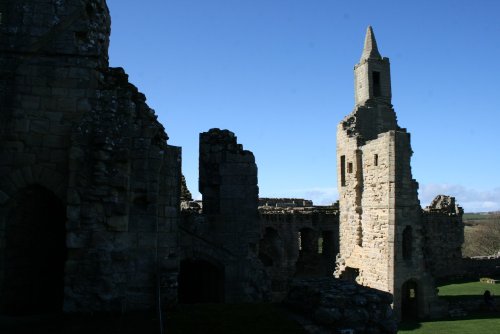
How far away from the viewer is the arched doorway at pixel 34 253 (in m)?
7.79

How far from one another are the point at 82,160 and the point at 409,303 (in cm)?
1771

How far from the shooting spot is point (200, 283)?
41.6 feet

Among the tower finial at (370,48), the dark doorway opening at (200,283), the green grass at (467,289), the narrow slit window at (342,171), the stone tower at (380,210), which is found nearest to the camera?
the dark doorway opening at (200,283)

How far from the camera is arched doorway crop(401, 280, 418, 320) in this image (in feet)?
65.5

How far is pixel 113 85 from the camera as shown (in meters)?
8.09

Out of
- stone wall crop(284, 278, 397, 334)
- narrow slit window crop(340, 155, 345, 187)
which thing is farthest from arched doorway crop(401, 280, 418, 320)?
stone wall crop(284, 278, 397, 334)

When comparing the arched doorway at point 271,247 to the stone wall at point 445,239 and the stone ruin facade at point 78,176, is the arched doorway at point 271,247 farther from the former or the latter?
the stone ruin facade at point 78,176

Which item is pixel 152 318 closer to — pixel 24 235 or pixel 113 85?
pixel 24 235

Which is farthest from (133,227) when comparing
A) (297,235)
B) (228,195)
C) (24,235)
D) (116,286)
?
(297,235)

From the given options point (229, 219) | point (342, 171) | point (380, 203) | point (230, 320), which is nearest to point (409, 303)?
point (380, 203)

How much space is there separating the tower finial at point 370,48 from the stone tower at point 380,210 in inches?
96.0

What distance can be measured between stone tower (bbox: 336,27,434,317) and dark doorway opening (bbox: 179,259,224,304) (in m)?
9.65

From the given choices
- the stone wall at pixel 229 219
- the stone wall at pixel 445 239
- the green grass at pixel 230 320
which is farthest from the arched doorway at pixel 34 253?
the stone wall at pixel 445 239

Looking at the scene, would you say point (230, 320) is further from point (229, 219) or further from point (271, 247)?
point (271, 247)
